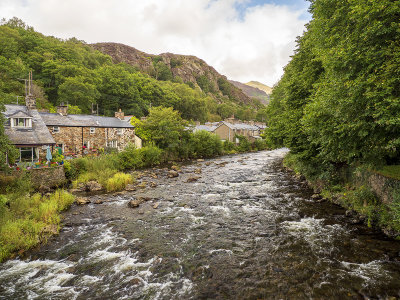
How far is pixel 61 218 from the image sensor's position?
13.7m

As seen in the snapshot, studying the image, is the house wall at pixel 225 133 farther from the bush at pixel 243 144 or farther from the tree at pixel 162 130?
the tree at pixel 162 130

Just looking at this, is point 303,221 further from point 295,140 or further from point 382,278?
point 295,140

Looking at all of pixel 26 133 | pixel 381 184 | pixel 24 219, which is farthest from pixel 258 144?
pixel 24 219

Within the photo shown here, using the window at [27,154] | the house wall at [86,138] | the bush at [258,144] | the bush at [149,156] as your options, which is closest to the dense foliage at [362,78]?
the bush at [149,156]

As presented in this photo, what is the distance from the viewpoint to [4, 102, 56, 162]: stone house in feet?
73.7

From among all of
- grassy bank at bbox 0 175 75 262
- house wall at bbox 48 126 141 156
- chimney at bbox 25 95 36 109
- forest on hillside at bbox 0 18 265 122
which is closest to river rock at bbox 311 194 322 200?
grassy bank at bbox 0 175 75 262

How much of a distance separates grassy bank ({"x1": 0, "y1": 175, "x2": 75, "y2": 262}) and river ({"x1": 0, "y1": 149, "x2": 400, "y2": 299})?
2.09ft

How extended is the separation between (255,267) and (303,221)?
5.80 meters

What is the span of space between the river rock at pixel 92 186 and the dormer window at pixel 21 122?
11.2 m

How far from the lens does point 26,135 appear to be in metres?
23.4

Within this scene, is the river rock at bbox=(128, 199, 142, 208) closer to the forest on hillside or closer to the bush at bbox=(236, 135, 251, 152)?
the forest on hillside

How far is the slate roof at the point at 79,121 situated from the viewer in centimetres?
2997

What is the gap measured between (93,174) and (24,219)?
435 inches

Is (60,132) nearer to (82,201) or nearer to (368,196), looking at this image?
(82,201)
